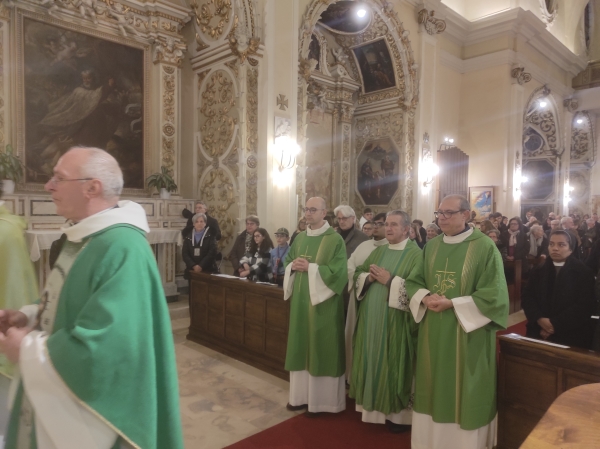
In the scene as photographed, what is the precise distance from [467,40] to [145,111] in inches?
421

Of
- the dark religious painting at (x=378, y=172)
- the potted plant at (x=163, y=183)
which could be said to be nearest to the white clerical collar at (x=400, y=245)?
the potted plant at (x=163, y=183)

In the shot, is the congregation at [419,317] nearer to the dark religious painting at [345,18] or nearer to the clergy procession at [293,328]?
the clergy procession at [293,328]

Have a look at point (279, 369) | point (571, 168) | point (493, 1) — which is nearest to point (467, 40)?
point (493, 1)

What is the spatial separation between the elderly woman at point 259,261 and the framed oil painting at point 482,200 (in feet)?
30.8

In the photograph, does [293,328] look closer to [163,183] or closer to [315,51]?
[163,183]

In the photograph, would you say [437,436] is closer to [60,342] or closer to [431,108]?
[60,342]

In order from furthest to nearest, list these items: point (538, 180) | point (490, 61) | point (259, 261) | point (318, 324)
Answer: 1. point (538, 180)
2. point (490, 61)
3. point (259, 261)
4. point (318, 324)

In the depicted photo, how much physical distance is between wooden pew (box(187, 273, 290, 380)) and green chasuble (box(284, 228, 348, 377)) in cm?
78

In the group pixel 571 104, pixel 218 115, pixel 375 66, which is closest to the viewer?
pixel 218 115

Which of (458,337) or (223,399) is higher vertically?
(458,337)

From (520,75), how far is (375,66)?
501 centimetres

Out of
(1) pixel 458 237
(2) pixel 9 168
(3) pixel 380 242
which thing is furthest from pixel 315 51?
(1) pixel 458 237

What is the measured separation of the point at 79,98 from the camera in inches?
277

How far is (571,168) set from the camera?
19375 mm
